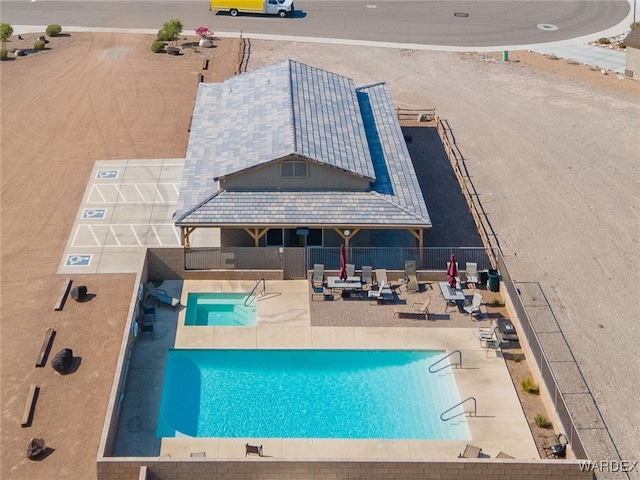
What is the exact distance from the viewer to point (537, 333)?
35844 mm

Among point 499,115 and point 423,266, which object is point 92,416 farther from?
point 499,115

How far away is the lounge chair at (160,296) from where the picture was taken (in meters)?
37.2

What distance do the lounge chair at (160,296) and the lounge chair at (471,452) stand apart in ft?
45.6

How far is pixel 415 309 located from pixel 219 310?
27.4 ft

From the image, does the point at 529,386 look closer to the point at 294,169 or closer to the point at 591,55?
the point at 294,169

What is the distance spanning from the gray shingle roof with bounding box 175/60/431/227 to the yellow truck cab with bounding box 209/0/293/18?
23.6 meters

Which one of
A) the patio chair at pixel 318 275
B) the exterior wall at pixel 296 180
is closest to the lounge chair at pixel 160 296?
the exterior wall at pixel 296 180

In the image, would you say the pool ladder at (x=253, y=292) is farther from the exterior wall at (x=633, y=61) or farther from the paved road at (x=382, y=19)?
the exterior wall at (x=633, y=61)

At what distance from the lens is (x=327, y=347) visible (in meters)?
35.4

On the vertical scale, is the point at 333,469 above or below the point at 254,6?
below

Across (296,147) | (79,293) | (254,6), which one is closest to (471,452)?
(296,147)

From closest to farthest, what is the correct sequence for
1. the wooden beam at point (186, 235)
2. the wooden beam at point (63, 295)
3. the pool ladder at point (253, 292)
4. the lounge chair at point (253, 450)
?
1. the lounge chair at point (253, 450)
2. the wooden beam at point (63, 295)
3. the pool ladder at point (253, 292)
4. the wooden beam at point (186, 235)

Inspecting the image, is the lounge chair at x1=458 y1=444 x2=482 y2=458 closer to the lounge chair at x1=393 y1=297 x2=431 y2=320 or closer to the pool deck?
the pool deck

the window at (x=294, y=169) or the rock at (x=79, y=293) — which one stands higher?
the window at (x=294, y=169)
